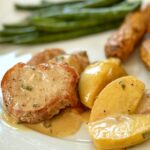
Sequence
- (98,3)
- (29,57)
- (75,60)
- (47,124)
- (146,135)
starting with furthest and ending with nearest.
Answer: (98,3) → (29,57) → (75,60) → (47,124) → (146,135)

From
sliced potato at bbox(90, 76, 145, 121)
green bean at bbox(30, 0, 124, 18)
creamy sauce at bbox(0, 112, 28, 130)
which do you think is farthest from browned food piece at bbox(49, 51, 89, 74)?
green bean at bbox(30, 0, 124, 18)

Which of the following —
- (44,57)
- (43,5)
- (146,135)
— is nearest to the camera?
(146,135)

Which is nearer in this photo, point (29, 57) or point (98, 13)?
point (29, 57)

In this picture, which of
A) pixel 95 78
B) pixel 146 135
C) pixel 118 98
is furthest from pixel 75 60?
pixel 146 135

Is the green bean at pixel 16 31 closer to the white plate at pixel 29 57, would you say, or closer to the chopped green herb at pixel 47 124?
the white plate at pixel 29 57

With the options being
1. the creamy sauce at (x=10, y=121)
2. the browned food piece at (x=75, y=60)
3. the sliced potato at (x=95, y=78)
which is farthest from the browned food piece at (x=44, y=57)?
the creamy sauce at (x=10, y=121)

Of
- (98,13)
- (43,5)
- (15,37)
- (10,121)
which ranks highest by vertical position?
(98,13)

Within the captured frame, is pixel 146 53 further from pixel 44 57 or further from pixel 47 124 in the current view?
pixel 47 124

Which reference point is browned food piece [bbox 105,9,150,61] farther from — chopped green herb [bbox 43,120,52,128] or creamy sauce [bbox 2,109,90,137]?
chopped green herb [bbox 43,120,52,128]
